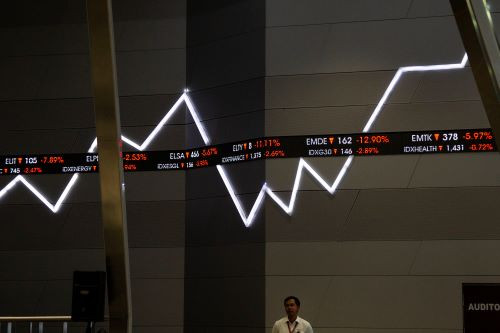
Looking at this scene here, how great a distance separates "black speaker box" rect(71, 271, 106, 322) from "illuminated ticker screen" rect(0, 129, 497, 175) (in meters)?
6.11

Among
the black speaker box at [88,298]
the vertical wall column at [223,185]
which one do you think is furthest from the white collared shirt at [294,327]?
the black speaker box at [88,298]

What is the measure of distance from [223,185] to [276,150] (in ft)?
3.09

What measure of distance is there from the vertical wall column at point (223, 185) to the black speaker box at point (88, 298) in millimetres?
5907

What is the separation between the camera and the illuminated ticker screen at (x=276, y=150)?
983 centimetres

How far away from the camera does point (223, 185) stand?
10789mm

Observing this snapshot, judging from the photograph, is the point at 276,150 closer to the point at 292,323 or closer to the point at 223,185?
the point at 223,185

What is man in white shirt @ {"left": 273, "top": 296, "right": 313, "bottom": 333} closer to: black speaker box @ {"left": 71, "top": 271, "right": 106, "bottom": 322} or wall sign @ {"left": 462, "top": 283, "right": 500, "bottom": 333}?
wall sign @ {"left": 462, "top": 283, "right": 500, "bottom": 333}

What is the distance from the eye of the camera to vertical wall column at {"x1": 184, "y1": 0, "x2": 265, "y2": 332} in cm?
1035

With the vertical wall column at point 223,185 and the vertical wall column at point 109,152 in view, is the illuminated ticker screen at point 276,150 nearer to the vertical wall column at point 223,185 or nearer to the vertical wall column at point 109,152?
the vertical wall column at point 223,185

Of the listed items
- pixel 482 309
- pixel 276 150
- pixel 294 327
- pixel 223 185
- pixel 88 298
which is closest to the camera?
pixel 88 298

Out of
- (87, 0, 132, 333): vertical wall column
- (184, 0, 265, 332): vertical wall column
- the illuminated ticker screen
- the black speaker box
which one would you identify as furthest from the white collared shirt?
(87, 0, 132, 333): vertical wall column

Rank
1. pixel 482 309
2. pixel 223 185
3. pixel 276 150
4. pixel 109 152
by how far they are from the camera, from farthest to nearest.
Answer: pixel 223 185 < pixel 276 150 < pixel 482 309 < pixel 109 152

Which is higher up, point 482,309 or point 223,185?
point 223,185

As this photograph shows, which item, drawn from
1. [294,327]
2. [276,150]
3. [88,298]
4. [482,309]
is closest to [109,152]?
[88,298]
